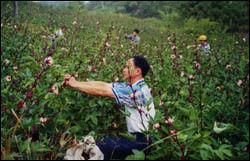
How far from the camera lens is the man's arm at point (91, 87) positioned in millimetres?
3771

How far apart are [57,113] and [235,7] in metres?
21.6

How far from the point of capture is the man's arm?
3.77 m

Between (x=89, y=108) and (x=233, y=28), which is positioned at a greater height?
(x=89, y=108)

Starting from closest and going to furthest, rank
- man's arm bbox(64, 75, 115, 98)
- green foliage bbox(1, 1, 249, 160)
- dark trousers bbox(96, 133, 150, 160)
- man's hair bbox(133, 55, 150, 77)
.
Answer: green foliage bbox(1, 1, 249, 160) → dark trousers bbox(96, 133, 150, 160) → man's arm bbox(64, 75, 115, 98) → man's hair bbox(133, 55, 150, 77)

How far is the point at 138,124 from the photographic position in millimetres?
3816

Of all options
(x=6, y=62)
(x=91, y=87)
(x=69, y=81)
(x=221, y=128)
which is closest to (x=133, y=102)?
(x=91, y=87)

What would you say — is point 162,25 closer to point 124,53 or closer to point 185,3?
point 185,3

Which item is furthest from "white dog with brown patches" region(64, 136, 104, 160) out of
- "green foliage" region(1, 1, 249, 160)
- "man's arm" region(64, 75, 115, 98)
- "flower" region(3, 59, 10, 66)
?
"flower" region(3, 59, 10, 66)

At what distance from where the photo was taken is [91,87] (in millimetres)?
3789

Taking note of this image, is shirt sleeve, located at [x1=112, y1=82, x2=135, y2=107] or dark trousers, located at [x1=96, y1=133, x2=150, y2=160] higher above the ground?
shirt sleeve, located at [x1=112, y1=82, x2=135, y2=107]

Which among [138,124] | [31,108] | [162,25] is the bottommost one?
[162,25]

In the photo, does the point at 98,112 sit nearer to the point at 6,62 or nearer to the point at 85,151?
the point at 85,151

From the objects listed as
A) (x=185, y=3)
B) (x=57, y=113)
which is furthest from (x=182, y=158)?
(x=185, y=3)

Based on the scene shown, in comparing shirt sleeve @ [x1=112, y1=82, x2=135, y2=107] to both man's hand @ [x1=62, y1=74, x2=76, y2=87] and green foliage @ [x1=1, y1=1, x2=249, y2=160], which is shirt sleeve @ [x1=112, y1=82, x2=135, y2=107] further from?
man's hand @ [x1=62, y1=74, x2=76, y2=87]
